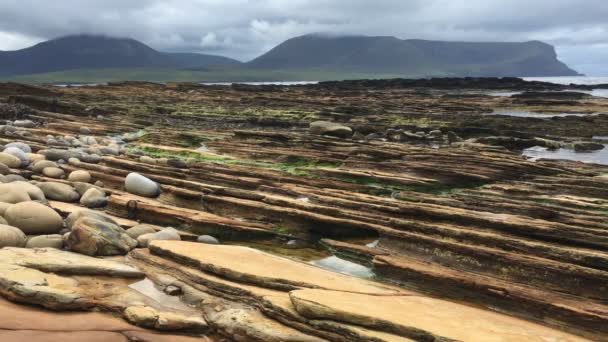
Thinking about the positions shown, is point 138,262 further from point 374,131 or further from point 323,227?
point 374,131

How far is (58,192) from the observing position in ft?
42.1

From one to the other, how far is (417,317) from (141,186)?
33.1 feet

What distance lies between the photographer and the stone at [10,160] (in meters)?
15.2

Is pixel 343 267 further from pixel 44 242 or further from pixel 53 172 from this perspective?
pixel 53 172

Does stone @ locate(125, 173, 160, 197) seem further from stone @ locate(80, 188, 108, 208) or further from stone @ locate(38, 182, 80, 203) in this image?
stone @ locate(38, 182, 80, 203)

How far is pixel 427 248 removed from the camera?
1058 cm

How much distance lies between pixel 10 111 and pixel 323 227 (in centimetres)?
2772

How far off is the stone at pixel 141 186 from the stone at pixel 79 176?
141 cm

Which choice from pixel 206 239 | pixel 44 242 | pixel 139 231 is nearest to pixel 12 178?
pixel 139 231

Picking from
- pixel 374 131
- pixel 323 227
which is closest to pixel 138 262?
pixel 323 227

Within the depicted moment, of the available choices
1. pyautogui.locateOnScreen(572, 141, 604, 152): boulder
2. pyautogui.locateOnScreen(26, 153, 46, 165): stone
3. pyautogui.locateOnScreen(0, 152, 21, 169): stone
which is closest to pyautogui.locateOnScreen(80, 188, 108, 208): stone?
pyautogui.locateOnScreen(0, 152, 21, 169): stone

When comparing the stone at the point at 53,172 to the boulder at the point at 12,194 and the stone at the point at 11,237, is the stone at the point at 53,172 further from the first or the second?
the stone at the point at 11,237

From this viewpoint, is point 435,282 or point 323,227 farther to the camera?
point 323,227

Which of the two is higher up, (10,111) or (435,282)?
(10,111)
